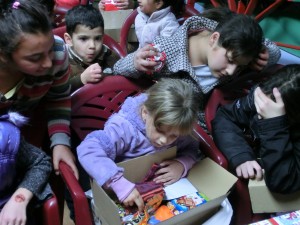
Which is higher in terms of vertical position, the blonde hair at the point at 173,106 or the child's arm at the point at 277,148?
the blonde hair at the point at 173,106

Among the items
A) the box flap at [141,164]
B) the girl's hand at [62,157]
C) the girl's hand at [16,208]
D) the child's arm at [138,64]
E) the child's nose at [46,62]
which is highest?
the child's nose at [46,62]

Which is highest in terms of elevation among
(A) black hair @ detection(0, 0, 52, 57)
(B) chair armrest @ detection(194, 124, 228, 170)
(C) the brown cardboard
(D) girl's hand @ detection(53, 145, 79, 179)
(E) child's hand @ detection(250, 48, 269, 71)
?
(A) black hair @ detection(0, 0, 52, 57)

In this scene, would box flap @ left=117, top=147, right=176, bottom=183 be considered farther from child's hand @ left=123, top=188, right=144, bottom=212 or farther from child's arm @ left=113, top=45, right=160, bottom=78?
child's arm @ left=113, top=45, right=160, bottom=78

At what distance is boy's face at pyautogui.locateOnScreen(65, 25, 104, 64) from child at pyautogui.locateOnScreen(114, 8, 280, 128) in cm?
34

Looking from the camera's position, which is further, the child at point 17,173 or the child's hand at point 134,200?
the child's hand at point 134,200

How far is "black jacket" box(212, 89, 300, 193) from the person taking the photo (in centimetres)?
115

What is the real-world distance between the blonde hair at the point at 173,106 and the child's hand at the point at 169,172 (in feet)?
0.49

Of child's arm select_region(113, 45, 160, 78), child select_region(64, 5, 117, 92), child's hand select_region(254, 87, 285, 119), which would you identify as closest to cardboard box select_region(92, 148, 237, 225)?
child's hand select_region(254, 87, 285, 119)

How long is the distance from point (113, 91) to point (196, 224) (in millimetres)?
610

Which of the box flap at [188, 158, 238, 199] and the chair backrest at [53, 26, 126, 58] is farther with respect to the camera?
the chair backrest at [53, 26, 126, 58]

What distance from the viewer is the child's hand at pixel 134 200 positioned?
3.50ft

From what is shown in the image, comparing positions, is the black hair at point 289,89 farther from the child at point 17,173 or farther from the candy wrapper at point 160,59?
the child at point 17,173

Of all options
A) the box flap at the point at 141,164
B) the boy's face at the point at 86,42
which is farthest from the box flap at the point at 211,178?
the boy's face at the point at 86,42

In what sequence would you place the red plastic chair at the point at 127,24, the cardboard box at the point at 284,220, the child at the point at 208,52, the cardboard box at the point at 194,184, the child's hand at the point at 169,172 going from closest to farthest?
the cardboard box at the point at 284,220 → the cardboard box at the point at 194,184 → the child's hand at the point at 169,172 → the child at the point at 208,52 → the red plastic chair at the point at 127,24
